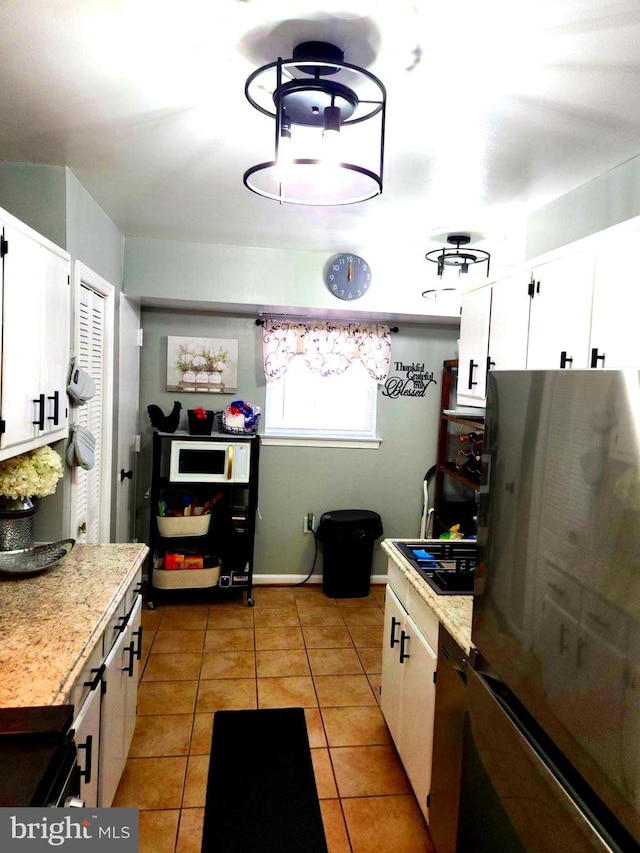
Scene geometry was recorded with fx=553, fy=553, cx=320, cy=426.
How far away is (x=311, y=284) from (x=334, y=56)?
233cm

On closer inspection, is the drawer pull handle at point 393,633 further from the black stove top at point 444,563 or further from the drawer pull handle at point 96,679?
the drawer pull handle at point 96,679

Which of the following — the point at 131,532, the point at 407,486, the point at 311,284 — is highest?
the point at 311,284

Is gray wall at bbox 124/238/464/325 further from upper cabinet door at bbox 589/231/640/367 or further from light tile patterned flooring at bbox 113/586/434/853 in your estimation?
light tile patterned flooring at bbox 113/586/434/853

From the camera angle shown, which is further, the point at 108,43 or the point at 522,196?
the point at 522,196

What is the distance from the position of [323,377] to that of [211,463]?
1126mm

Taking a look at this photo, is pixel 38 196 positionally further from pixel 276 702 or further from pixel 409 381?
pixel 409 381

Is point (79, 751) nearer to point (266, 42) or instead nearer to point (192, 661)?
point (192, 661)

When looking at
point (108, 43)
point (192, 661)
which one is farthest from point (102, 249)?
point (192, 661)

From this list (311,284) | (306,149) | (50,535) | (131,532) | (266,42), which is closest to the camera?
(266,42)

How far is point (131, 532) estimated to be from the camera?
414 centimetres

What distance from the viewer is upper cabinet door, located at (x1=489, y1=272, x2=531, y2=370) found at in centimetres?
214

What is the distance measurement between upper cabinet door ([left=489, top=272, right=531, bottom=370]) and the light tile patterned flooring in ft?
6.02

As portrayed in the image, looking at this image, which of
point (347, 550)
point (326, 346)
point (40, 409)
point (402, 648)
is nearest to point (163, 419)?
point (326, 346)

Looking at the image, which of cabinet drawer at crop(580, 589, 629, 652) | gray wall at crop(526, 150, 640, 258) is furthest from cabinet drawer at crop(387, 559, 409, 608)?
gray wall at crop(526, 150, 640, 258)
